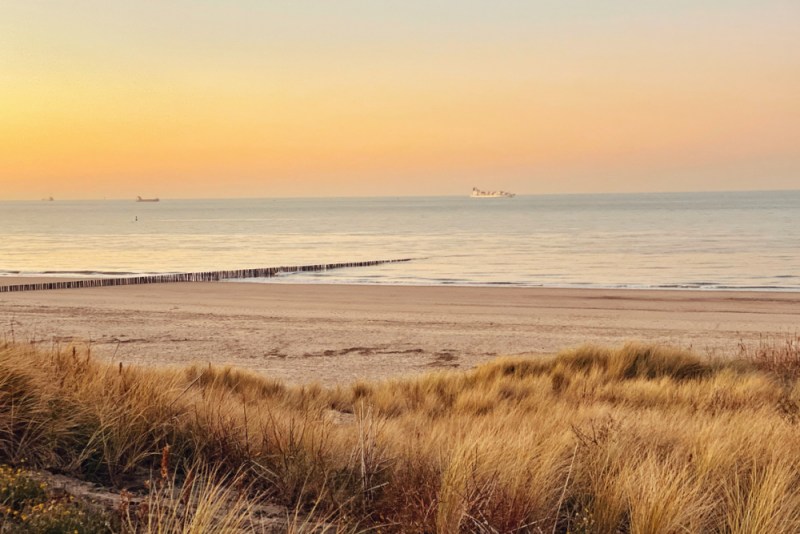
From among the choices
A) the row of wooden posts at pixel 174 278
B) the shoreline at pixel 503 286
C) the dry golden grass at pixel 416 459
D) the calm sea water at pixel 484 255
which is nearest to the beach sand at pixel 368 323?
the shoreline at pixel 503 286

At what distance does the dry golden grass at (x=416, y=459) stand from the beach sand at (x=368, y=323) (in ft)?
24.8

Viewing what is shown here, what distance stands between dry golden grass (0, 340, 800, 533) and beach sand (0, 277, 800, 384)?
757 centimetres

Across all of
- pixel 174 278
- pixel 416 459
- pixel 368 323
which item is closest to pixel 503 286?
pixel 368 323

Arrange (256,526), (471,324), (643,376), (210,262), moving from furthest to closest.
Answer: (210,262), (471,324), (643,376), (256,526)

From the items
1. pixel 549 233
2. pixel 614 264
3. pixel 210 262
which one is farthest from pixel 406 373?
pixel 549 233

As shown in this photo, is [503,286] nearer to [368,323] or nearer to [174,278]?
[368,323]

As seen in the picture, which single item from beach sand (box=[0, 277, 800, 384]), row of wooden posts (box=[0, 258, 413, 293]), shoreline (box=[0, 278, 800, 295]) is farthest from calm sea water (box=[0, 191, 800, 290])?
beach sand (box=[0, 277, 800, 384])

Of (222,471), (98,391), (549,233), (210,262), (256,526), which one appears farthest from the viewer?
(549,233)

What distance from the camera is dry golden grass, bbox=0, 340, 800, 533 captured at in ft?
16.4

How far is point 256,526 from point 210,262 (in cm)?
4911

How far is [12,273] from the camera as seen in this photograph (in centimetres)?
4425

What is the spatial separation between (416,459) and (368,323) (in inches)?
683

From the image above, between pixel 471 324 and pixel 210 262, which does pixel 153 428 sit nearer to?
pixel 471 324

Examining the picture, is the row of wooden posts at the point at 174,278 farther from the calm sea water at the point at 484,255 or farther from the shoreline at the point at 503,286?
the calm sea water at the point at 484,255
